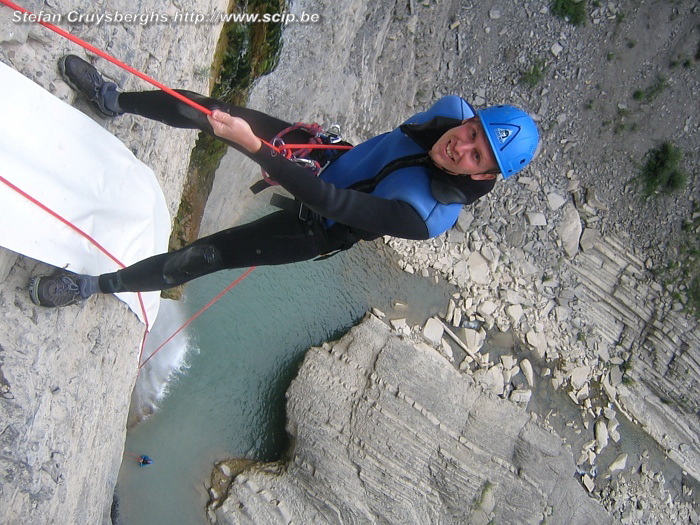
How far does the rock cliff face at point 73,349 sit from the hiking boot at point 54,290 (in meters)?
0.07

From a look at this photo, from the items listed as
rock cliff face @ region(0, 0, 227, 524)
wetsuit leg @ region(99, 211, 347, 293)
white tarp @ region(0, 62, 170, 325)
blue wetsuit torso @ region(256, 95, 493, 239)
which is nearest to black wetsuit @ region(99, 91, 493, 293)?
wetsuit leg @ region(99, 211, 347, 293)

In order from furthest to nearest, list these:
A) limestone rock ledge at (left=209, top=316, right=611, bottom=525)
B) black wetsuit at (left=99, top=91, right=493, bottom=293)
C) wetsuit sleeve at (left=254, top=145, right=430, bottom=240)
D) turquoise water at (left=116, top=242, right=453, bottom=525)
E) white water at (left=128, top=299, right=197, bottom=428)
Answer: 1. limestone rock ledge at (left=209, top=316, right=611, bottom=525)
2. turquoise water at (left=116, top=242, right=453, bottom=525)
3. white water at (left=128, top=299, right=197, bottom=428)
4. black wetsuit at (left=99, top=91, right=493, bottom=293)
5. wetsuit sleeve at (left=254, top=145, right=430, bottom=240)

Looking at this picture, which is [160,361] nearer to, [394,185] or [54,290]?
[54,290]

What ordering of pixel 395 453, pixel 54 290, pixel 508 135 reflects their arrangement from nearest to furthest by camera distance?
pixel 508 135, pixel 54 290, pixel 395 453

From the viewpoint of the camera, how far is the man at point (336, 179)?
6.30ft

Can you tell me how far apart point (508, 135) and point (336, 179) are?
90 centimetres

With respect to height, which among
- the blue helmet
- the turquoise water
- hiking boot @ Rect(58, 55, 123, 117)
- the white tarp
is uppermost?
hiking boot @ Rect(58, 55, 123, 117)

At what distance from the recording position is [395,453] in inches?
199

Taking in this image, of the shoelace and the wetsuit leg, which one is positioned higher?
the shoelace

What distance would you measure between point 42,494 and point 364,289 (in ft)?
13.2

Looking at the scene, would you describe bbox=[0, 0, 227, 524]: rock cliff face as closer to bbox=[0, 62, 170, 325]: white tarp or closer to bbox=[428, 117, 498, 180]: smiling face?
bbox=[0, 62, 170, 325]: white tarp

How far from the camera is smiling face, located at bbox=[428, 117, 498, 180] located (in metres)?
2.00

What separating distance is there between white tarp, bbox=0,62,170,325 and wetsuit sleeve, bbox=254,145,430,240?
4.07ft

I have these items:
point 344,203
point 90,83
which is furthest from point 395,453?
point 90,83
